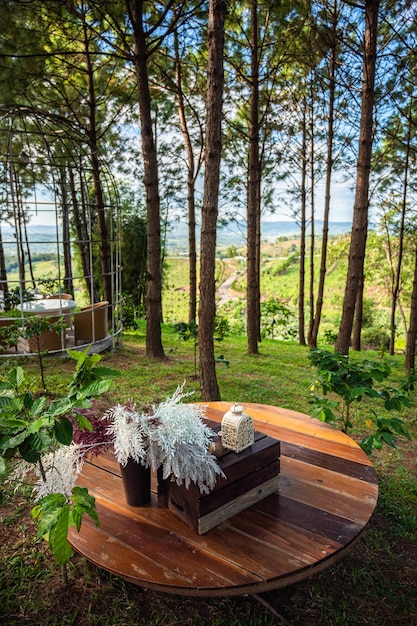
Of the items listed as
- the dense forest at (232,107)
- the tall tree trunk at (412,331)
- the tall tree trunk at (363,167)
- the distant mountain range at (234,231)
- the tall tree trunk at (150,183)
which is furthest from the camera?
the distant mountain range at (234,231)

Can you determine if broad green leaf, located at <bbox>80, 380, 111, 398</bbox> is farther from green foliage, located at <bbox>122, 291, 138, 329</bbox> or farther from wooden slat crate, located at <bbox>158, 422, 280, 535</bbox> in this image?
green foliage, located at <bbox>122, 291, 138, 329</bbox>

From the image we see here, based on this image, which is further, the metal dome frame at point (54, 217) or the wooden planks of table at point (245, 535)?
the metal dome frame at point (54, 217)

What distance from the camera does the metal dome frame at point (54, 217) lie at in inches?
181

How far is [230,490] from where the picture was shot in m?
1.33

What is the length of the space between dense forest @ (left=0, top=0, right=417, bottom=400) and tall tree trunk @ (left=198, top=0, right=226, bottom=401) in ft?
0.04

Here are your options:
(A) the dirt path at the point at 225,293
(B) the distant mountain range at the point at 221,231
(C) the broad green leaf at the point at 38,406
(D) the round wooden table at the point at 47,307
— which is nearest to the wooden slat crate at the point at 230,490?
(C) the broad green leaf at the point at 38,406

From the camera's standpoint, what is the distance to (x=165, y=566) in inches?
45.5

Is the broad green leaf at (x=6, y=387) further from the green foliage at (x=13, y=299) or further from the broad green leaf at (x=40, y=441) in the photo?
the green foliage at (x=13, y=299)

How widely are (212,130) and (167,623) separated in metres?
2.84

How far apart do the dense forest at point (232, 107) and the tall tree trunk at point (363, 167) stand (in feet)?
0.04

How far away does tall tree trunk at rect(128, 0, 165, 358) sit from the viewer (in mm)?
4523

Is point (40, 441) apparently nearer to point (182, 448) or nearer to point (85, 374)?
point (85, 374)

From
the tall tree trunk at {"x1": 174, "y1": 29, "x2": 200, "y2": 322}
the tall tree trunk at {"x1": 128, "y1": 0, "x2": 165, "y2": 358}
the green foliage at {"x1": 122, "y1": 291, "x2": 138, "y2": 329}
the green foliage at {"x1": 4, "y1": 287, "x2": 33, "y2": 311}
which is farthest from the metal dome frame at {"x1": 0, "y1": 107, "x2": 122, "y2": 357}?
the tall tree trunk at {"x1": 174, "y1": 29, "x2": 200, "y2": 322}

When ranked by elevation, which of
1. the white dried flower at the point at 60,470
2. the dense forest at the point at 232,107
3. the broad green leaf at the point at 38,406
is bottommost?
the white dried flower at the point at 60,470
